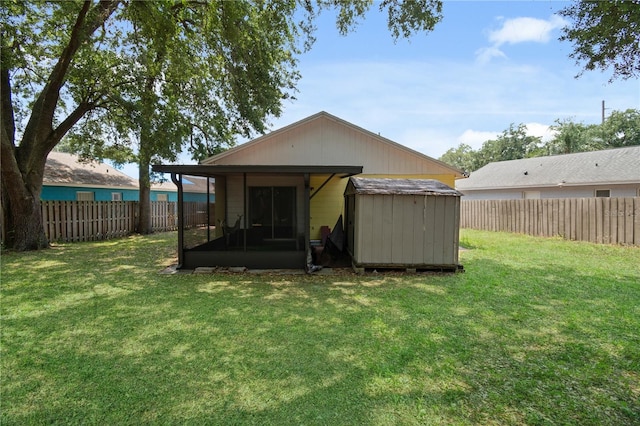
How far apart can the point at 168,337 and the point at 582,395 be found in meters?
3.98

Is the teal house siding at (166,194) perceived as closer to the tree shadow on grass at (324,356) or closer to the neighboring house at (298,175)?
the neighboring house at (298,175)

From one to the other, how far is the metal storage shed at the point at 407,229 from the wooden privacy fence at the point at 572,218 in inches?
263

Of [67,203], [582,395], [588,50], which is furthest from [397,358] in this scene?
[67,203]

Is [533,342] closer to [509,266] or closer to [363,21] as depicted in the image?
[509,266]

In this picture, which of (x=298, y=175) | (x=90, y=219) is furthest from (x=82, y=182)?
(x=298, y=175)

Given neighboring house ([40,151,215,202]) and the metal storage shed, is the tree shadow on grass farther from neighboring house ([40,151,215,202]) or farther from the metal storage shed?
neighboring house ([40,151,215,202])

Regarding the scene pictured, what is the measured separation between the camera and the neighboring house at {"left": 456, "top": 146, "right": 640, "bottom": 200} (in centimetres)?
1452

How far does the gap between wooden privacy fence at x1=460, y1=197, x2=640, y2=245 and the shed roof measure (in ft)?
21.5

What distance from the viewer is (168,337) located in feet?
12.1

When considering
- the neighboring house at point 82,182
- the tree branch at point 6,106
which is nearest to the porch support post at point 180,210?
the tree branch at point 6,106

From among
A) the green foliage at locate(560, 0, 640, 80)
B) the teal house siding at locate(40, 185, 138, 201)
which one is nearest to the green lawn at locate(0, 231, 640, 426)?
the green foliage at locate(560, 0, 640, 80)

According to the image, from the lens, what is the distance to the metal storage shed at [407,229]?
690 cm

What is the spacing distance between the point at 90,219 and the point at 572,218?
1738 centimetres

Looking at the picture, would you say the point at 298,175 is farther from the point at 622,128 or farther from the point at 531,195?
the point at 622,128
